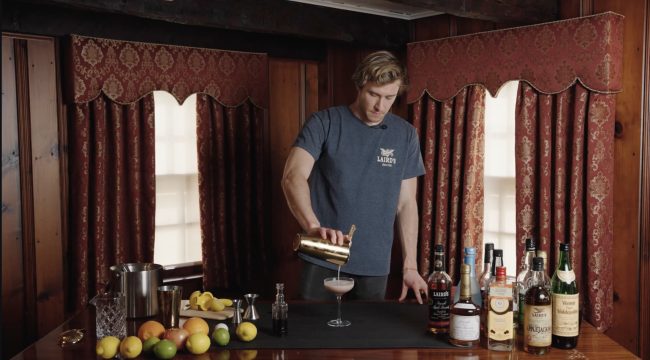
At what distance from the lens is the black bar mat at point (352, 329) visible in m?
1.91

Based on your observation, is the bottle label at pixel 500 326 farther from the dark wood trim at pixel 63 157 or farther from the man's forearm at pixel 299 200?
the dark wood trim at pixel 63 157

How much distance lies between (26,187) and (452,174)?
8.57ft

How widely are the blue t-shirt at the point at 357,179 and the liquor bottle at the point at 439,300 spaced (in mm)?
866

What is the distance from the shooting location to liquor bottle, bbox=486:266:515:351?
1.79m

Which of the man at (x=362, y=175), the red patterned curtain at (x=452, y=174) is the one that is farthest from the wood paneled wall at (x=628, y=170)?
the man at (x=362, y=175)

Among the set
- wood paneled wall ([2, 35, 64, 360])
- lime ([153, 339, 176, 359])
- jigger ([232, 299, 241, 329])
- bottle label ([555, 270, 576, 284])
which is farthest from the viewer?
wood paneled wall ([2, 35, 64, 360])

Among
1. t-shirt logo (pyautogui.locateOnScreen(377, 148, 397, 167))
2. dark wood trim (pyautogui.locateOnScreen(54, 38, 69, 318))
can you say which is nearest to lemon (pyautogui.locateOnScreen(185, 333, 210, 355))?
t-shirt logo (pyautogui.locateOnScreen(377, 148, 397, 167))

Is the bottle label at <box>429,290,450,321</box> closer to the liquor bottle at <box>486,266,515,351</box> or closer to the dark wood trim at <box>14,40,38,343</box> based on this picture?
the liquor bottle at <box>486,266,515,351</box>

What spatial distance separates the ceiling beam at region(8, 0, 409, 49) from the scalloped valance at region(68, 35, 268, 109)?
0.42 metres

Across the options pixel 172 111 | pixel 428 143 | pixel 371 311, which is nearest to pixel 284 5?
pixel 172 111

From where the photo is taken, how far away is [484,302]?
1.93m

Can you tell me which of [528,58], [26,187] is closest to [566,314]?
[528,58]

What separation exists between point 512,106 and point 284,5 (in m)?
1.58

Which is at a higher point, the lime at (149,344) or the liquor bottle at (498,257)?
the liquor bottle at (498,257)
